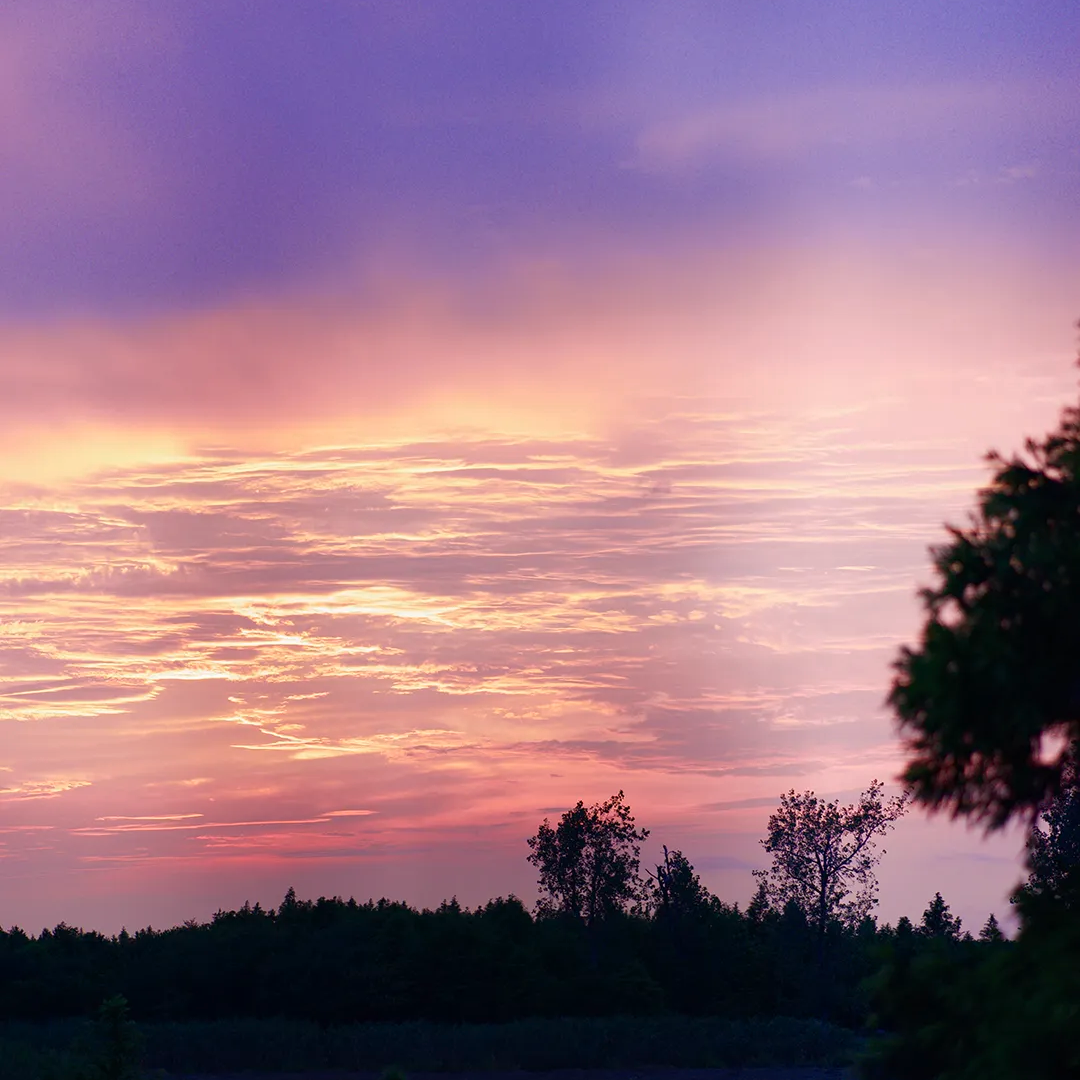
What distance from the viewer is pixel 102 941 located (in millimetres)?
60219

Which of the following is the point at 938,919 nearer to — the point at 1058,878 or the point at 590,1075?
the point at 590,1075

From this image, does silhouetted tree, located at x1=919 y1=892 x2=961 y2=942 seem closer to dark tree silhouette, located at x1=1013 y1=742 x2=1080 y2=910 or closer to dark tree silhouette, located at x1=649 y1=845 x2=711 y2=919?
dark tree silhouette, located at x1=649 y1=845 x2=711 y2=919

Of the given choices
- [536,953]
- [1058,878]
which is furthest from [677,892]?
[1058,878]

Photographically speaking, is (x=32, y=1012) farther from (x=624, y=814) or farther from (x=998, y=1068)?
(x=998, y=1068)

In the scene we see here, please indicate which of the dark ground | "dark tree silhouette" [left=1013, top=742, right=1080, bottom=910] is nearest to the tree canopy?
"dark tree silhouette" [left=1013, top=742, right=1080, bottom=910]

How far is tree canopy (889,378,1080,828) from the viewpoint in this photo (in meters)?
7.70

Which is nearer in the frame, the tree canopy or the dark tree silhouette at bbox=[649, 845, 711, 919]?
the tree canopy

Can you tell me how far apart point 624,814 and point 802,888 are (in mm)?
9088

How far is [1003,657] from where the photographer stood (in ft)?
25.1

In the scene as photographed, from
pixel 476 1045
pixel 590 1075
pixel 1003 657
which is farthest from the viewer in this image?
pixel 476 1045

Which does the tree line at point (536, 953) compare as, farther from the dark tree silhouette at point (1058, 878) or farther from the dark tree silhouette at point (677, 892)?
the dark tree silhouette at point (1058, 878)

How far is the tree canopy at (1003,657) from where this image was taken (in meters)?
7.70

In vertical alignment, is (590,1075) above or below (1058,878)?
below

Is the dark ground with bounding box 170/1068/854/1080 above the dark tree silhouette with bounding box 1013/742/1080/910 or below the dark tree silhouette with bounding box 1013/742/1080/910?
below
